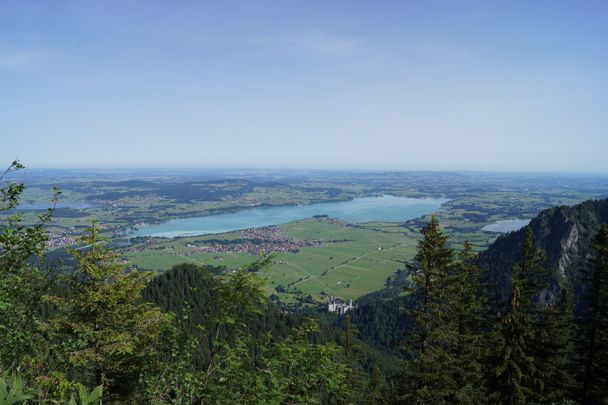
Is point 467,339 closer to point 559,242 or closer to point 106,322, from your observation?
point 106,322

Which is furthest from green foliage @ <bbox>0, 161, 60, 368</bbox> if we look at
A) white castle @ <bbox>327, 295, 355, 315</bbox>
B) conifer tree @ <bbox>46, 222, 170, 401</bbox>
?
white castle @ <bbox>327, 295, 355, 315</bbox>

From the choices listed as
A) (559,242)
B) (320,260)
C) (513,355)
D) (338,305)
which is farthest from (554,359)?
(320,260)

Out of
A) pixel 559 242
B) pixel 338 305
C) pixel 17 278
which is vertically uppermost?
pixel 17 278

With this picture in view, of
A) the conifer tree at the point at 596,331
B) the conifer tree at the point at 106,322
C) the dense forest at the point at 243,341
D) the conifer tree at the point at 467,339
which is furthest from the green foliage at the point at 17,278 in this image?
the conifer tree at the point at 596,331

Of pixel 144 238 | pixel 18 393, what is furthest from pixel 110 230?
pixel 18 393

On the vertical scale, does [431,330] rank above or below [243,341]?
below

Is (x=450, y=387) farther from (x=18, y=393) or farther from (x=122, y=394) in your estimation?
(x=18, y=393)

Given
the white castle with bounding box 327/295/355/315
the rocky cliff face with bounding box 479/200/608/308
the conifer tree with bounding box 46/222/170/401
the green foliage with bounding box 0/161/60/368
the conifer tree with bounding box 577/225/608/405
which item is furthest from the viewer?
the white castle with bounding box 327/295/355/315

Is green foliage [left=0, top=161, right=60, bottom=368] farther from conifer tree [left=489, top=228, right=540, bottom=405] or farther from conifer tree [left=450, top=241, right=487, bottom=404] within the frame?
conifer tree [left=489, top=228, right=540, bottom=405]
